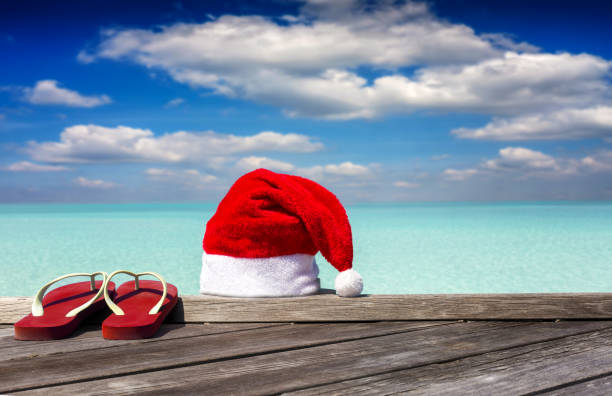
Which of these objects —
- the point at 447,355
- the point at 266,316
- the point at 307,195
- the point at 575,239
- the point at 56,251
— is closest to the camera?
the point at 447,355

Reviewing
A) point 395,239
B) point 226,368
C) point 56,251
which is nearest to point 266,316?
point 226,368

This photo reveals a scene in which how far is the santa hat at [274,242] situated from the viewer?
1.77 m

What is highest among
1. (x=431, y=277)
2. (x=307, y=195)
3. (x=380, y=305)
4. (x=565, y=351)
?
(x=307, y=195)

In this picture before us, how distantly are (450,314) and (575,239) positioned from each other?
1624 cm

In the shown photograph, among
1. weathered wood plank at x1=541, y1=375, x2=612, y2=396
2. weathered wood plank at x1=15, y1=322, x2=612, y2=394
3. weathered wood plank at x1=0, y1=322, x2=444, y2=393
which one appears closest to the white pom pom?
weathered wood plank at x1=0, y1=322, x2=444, y2=393

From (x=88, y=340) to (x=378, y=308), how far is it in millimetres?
1075

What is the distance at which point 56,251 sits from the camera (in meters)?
13.7

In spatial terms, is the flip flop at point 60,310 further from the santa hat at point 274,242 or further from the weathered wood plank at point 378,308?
the santa hat at point 274,242

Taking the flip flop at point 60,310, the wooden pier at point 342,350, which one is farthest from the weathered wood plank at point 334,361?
the flip flop at point 60,310

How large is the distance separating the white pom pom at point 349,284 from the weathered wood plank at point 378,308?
0.03 m

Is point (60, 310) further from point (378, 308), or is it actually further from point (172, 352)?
point (378, 308)

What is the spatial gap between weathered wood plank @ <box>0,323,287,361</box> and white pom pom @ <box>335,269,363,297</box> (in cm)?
31

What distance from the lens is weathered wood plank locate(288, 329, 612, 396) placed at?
1132 millimetres

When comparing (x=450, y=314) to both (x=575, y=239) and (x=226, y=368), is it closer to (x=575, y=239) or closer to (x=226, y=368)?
(x=226, y=368)
